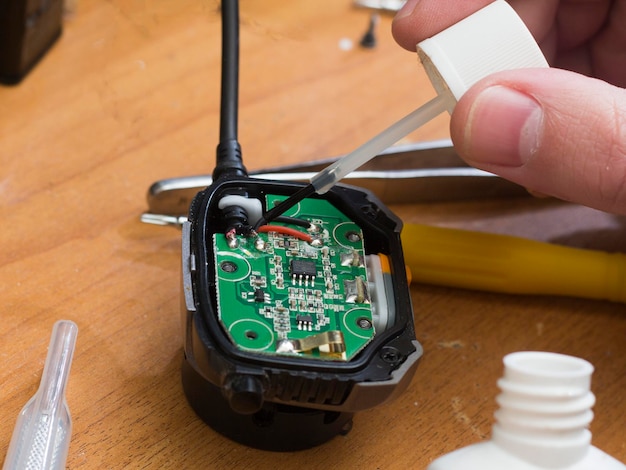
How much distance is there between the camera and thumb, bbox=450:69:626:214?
1.76 ft

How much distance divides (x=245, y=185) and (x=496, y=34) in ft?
0.68

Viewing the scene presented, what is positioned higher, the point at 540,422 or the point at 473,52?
the point at 473,52

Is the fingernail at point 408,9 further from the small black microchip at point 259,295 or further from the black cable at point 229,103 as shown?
the small black microchip at point 259,295

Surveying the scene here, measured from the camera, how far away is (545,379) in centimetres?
44

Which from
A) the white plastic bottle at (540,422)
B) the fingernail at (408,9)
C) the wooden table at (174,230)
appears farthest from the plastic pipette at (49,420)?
the fingernail at (408,9)

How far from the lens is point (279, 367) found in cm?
50

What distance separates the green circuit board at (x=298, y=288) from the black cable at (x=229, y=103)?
0.05 meters

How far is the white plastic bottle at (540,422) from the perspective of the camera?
0.45 meters

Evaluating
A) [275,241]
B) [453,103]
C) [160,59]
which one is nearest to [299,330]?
[275,241]

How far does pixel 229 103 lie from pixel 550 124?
0.89ft

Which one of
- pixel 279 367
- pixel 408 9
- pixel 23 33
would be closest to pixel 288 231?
pixel 279 367

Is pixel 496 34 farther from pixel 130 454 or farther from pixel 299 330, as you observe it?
pixel 130 454

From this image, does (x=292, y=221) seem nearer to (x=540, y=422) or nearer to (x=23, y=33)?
(x=540, y=422)

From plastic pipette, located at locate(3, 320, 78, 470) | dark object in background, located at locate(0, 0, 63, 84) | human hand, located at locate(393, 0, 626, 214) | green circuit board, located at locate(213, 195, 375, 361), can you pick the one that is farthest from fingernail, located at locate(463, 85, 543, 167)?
dark object in background, located at locate(0, 0, 63, 84)
